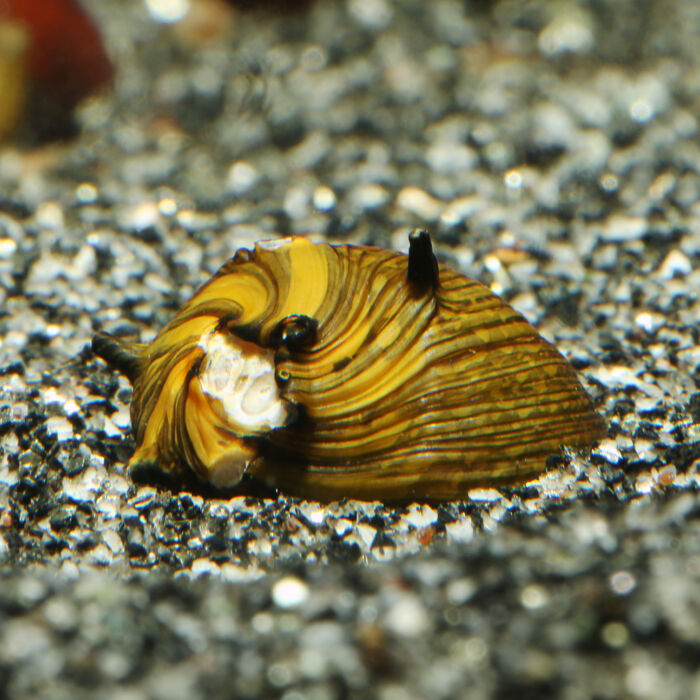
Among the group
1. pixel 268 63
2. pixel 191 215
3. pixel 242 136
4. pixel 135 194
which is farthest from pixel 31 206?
pixel 268 63

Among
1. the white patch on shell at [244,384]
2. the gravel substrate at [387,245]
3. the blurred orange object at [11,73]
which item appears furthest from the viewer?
the blurred orange object at [11,73]

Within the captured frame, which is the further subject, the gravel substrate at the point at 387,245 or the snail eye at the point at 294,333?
the snail eye at the point at 294,333

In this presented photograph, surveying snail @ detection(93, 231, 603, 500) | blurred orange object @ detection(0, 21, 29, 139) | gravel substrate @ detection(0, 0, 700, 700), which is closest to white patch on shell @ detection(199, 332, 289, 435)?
snail @ detection(93, 231, 603, 500)

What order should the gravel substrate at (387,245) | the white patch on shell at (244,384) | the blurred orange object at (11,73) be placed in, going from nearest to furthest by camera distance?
the gravel substrate at (387,245) < the white patch on shell at (244,384) < the blurred orange object at (11,73)

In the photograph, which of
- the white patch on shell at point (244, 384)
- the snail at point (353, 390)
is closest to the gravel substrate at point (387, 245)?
the snail at point (353, 390)

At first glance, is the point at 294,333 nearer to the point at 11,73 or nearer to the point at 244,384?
the point at 244,384

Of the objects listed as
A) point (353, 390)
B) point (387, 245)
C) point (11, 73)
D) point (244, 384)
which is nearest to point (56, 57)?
point (11, 73)

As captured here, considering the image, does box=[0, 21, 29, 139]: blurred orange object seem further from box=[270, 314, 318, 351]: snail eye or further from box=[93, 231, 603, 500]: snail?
box=[270, 314, 318, 351]: snail eye

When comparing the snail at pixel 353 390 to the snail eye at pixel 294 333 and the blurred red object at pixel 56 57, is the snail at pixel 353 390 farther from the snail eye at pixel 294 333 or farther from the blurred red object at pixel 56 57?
the blurred red object at pixel 56 57

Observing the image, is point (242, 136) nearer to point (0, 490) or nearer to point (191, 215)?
point (191, 215)
